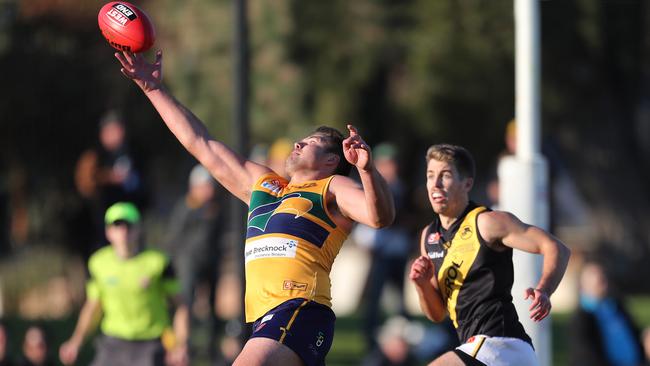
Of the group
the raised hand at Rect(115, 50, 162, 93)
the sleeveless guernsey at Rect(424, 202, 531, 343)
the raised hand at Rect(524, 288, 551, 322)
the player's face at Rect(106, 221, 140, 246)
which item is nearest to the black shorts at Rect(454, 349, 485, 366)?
the sleeveless guernsey at Rect(424, 202, 531, 343)

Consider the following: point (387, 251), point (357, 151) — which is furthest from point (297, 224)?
point (387, 251)

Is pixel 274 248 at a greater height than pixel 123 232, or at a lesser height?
lesser

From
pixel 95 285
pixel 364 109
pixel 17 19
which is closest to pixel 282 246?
pixel 95 285

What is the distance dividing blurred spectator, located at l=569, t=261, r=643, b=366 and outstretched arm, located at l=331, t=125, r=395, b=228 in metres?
5.45

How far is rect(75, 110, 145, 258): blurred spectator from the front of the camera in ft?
41.2

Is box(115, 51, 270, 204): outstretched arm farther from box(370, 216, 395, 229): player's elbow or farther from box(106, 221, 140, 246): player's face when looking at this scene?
box(106, 221, 140, 246): player's face

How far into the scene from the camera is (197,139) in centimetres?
684

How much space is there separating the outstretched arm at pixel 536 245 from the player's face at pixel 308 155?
949 millimetres

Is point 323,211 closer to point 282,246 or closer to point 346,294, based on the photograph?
point 282,246

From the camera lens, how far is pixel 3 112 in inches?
795

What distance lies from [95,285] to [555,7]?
1210 centimetres

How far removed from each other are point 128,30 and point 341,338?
29.3 ft

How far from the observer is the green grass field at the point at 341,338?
1319cm

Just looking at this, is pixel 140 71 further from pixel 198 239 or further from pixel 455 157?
pixel 198 239
